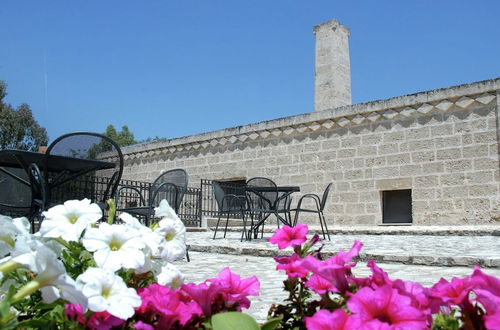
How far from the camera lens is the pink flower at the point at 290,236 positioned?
1009 mm

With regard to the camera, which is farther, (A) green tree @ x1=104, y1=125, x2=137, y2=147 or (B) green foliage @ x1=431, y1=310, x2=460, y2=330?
(A) green tree @ x1=104, y1=125, x2=137, y2=147

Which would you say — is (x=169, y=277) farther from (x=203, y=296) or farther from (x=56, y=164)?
(x=56, y=164)

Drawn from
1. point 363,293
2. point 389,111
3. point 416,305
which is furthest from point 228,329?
point 389,111

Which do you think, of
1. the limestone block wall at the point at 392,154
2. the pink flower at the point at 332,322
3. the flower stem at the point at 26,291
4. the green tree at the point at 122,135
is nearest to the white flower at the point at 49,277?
the flower stem at the point at 26,291

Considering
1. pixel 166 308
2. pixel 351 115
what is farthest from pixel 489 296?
pixel 351 115

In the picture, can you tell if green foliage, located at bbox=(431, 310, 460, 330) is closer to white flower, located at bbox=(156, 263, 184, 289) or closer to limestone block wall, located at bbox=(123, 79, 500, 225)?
white flower, located at bbox=(156, 263, 184, 289)

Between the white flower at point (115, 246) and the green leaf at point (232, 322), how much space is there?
0.22 meters

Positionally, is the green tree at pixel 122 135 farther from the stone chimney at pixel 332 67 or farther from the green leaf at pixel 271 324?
the green leaf at pixel 271 324

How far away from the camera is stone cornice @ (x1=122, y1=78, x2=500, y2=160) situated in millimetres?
8273

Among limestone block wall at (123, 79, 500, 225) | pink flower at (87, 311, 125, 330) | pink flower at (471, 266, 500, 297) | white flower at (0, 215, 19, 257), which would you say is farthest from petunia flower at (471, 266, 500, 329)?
limestone block wall at (123, 79, 500, 225)

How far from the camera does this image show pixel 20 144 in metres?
24.5

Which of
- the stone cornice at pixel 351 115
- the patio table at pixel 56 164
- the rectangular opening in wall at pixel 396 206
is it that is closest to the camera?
the patio table at pixel 56 164

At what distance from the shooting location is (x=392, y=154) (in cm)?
909

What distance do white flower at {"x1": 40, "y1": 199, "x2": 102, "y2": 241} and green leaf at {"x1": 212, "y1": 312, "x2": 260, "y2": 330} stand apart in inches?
14.7
